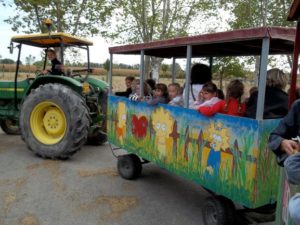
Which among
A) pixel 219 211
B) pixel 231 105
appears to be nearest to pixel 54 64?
pixel 231 105

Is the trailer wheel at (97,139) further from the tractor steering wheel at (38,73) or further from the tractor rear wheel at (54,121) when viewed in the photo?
the tractor steering wheel at (38,73)

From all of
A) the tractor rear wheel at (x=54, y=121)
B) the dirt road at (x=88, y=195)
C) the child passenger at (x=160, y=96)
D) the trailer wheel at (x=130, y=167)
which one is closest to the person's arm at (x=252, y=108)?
the child passenger at (x=160, y=96)

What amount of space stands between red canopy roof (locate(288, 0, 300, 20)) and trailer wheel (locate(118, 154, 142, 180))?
3.29 m

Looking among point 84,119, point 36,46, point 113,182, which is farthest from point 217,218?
point 36,46

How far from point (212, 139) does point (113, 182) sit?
2138mm

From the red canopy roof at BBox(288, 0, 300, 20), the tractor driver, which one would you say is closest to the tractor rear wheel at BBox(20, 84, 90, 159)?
the tractor driver

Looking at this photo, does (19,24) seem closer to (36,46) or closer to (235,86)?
(36,46)

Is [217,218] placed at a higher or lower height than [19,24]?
lower

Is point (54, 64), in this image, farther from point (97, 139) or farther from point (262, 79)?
point (262, 79)

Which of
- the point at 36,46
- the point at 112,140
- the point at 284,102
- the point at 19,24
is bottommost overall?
the point at 112,140

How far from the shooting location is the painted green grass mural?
3.04m

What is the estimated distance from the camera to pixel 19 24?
12.9 m

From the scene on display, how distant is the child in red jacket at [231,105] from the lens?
3.43 meters

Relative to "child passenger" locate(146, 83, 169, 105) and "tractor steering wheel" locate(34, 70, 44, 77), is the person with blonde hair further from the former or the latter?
"tractor steering wheel" locate(34, 70, 44, 77)
